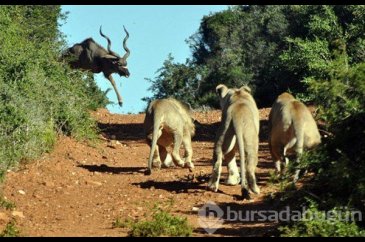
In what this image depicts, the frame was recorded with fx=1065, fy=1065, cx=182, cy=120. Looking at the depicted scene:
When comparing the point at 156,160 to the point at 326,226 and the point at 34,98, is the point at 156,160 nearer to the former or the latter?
the point at 34,98

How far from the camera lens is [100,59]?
29719mm

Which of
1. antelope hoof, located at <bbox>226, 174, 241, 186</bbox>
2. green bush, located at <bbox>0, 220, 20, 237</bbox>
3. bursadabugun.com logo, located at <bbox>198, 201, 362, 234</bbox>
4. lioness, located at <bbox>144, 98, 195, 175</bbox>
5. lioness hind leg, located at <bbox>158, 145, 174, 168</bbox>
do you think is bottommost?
green bush, located at <bbox>0, 220, 20, 237</bbox>

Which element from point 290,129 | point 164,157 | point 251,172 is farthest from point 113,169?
point 290,129

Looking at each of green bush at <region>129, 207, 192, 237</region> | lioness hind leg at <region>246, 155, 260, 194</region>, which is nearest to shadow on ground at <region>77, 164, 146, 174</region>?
lioness hind leg at <region>246, 155, 260, 194</region>

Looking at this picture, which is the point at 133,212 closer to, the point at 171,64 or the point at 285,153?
the point at 285,153

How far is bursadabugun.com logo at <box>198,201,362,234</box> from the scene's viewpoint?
38.6 ft

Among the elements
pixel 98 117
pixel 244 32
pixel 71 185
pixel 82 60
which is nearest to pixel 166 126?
pixel 71 185

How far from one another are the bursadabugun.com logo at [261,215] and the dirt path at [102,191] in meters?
0.12

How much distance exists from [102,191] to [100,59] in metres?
13.9

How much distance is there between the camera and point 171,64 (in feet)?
107

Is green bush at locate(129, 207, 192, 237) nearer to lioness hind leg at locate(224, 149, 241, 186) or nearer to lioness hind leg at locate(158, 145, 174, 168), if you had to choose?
lioness hind leg at locate(224, 149, 241, 186)

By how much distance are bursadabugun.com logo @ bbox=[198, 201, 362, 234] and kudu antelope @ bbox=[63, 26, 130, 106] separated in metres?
15.2

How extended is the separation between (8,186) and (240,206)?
3840 mm

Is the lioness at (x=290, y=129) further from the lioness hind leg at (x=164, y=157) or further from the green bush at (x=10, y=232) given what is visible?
the green bush at (x=10, y=232)
